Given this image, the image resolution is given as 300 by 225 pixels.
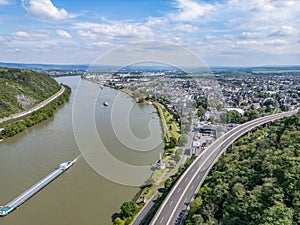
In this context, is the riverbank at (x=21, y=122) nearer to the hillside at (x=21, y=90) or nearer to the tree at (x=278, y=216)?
the hillside at (x=21, y=90)

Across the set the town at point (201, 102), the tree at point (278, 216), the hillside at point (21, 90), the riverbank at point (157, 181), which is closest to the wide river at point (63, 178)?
the riverbank at point (157, 181)

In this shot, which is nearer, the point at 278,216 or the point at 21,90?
the point at 278,216

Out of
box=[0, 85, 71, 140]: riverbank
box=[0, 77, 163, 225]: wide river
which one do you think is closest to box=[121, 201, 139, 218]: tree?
box=[0, 77, 163, 225]: wide river

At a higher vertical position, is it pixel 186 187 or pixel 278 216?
pixel 278 216

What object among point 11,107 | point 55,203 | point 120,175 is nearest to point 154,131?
point 120,175

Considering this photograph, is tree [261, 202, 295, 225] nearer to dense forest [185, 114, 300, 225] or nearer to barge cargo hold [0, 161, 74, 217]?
dense forest [185, 114, 300, 225]

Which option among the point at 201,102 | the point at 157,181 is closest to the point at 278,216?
the point at 157,181

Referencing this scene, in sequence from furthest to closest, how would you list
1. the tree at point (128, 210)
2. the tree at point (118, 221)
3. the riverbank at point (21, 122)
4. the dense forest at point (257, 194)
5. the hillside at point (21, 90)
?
the hillside at point (21, 90), the riverbank at point (21, 122), the tree at point (128, 210), the tree at point (118, 221), the dense forest at point (257, 194)

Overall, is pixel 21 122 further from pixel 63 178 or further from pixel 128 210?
pixel 128 210
